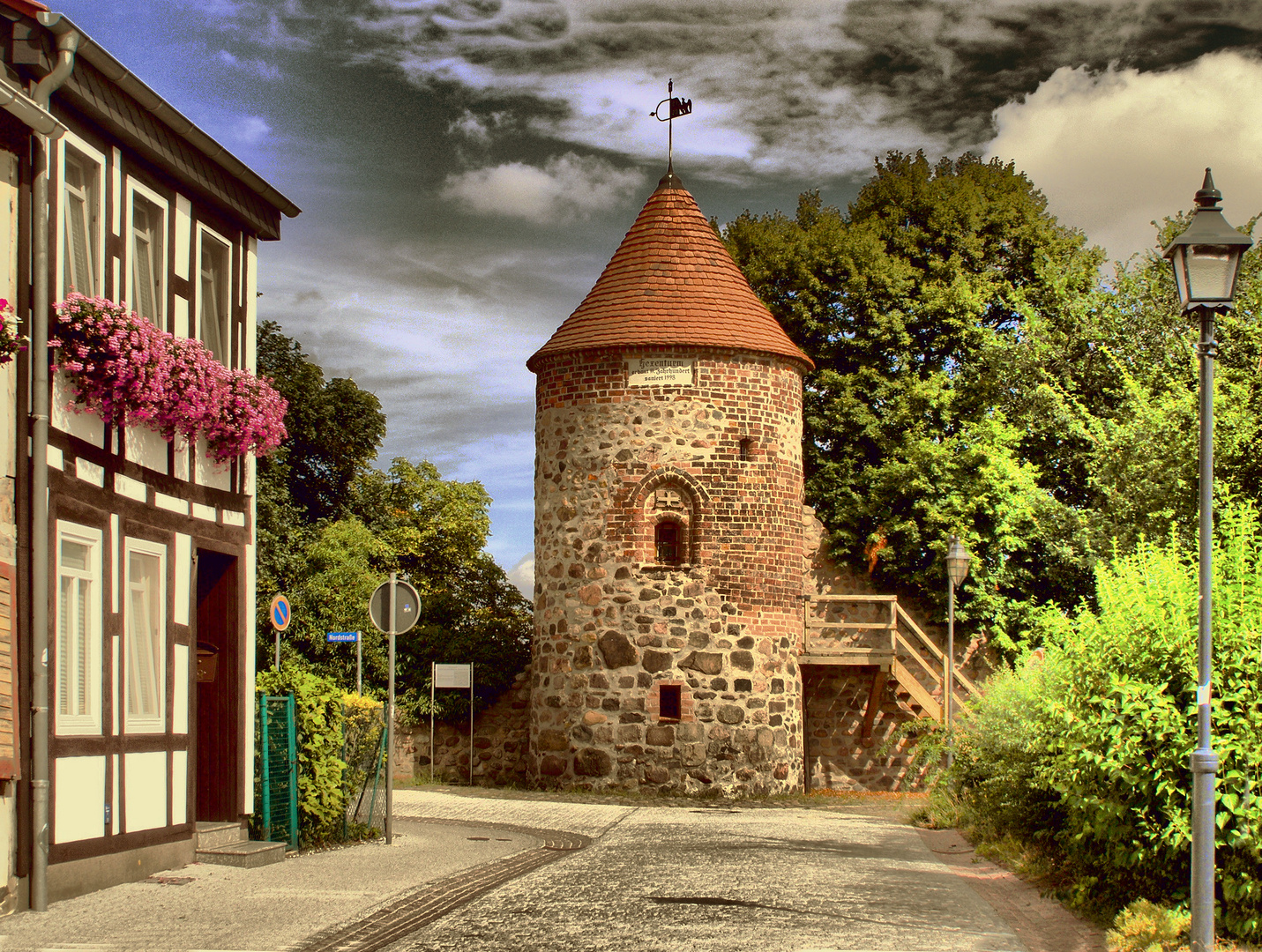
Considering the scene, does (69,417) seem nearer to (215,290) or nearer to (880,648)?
(215,290)

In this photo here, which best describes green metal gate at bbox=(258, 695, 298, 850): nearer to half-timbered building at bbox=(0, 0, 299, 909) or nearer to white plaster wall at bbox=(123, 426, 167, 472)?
half-timbered building at bbox=(0, 0, 299, 909)

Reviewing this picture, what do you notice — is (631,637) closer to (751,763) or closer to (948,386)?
(751,763)

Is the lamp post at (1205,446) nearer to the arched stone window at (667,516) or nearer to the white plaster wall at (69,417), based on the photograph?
the white plaster wall at (69,417)

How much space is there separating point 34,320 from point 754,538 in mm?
15383

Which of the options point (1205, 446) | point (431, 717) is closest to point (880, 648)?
point (431, 717)

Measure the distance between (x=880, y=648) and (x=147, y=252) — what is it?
54.8ft

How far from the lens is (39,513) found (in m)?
9.98

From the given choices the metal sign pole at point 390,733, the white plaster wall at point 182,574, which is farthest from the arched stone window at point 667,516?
the white plaster wall at point 182,574

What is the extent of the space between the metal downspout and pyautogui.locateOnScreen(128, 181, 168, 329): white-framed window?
1751mm

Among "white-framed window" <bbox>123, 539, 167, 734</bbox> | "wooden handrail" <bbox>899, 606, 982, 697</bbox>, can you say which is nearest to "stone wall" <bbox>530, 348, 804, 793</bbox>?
"wooden handrail" <bbox>899, 606, 982, 697</bbox>

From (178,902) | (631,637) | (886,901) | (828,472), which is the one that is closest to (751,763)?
(631,637)

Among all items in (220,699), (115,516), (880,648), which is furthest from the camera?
(880,648)

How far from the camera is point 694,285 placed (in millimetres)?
24938

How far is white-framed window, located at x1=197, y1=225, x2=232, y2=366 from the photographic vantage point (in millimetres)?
13461
